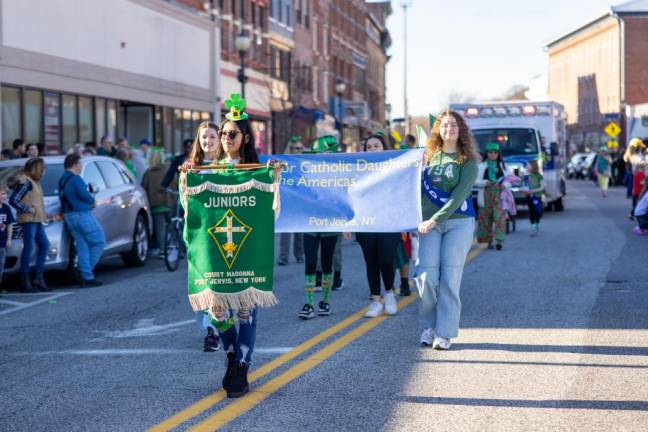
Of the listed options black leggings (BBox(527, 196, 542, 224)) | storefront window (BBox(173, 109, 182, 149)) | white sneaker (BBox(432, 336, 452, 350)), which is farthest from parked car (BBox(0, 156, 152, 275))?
storefront window (BBox(173, 109, 182, 149))

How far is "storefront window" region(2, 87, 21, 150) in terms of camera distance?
933 inches

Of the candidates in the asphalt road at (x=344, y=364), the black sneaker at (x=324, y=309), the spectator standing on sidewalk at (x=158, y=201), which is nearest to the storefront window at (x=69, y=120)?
the spectator standing on sidewalk at (x=158, y=201)

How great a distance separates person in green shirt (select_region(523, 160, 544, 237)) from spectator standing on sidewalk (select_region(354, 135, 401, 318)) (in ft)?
37.1

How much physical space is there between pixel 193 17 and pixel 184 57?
1216 mm

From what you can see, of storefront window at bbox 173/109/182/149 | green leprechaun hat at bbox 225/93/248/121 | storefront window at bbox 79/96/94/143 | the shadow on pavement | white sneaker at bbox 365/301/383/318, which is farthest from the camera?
storefront window at bbox 173/109/182/149

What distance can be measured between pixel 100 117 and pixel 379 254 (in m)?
19.0

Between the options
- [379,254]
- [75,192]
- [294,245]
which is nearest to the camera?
[379,254]

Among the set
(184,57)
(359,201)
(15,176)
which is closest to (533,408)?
(359,201)

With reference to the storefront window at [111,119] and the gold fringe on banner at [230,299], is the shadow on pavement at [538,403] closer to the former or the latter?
the gold fringe on banner at [230,299]

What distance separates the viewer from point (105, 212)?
1636 cm

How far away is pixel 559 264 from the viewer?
16344mm

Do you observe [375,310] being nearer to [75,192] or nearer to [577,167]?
[75,192]

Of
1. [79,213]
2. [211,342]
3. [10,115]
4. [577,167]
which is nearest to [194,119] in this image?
[10,115]

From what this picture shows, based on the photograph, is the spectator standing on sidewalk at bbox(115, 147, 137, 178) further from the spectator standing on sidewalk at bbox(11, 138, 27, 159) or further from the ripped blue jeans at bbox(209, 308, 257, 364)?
the ripped blue jeans at bbox(209, 308, 257, 364)
